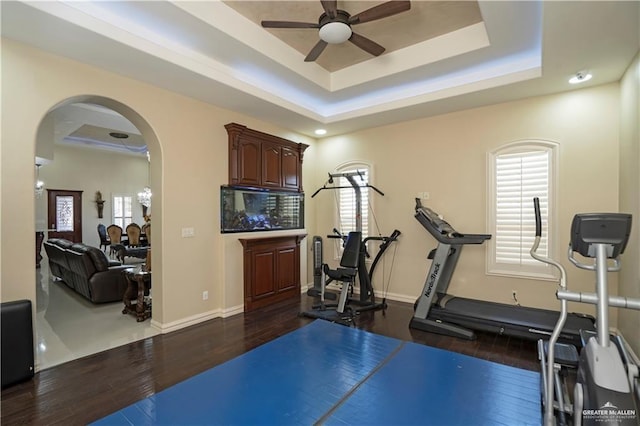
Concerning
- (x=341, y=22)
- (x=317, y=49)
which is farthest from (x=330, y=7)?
(x=317, y=49)

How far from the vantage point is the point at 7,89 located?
108 inches

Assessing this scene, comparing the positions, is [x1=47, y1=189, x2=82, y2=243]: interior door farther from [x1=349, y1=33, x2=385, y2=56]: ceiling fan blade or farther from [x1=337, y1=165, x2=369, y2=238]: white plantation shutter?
[x1=349, y1=33, x2=385, y2=56]: ceiling fan blade

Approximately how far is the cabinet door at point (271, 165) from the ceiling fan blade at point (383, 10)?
274 centimetres

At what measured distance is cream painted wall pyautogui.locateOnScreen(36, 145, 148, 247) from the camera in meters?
9.82

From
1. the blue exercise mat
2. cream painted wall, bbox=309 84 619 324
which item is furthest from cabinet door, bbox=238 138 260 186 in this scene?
the blue exercise mat

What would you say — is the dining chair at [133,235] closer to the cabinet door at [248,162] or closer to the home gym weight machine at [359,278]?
the cabinet door at [248,162]

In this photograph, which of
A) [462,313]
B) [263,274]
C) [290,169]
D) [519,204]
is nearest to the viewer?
[462,313]

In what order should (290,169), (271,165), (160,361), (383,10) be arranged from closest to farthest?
1. (383,10)
2. (160,361)
3. (271,165)
4. (290,169)

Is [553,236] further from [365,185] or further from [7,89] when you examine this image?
[7,89]

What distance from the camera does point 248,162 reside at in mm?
4910

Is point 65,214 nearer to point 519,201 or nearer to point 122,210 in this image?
point 122,210

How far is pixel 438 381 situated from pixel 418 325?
1408mm

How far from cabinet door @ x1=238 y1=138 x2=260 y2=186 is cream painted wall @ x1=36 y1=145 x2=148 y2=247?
8.25m

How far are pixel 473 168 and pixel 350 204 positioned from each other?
2.19 metres
